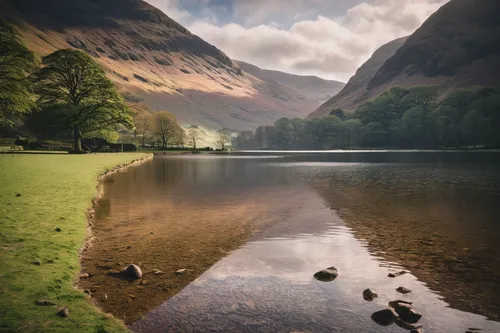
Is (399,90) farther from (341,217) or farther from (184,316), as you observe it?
(184,316)

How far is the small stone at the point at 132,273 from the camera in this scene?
424 inches

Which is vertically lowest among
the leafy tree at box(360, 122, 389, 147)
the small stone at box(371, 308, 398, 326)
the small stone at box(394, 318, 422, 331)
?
the small stone at box(394, 318, 422, 331)

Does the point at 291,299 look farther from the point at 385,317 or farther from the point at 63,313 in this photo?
the point at 63,313

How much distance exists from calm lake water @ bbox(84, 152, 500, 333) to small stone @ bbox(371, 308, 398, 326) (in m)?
0.21

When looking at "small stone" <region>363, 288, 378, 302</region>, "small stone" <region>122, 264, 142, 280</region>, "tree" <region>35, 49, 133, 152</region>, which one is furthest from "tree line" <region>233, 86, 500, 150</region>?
"small stone" <region>122, 264, 142, 280</region>

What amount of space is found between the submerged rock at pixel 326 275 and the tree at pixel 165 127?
156m

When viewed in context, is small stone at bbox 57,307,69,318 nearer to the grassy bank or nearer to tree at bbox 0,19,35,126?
the grassy bank

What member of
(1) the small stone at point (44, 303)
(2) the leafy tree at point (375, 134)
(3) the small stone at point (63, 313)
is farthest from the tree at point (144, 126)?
(3) the small stone at point (63, 313)

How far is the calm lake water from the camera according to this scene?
8.48 m

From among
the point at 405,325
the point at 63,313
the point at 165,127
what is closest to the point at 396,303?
the point at 405,325

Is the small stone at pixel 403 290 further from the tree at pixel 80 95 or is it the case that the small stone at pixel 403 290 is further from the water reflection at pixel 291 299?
the tree at pixel 80 95

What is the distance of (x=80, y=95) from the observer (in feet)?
268

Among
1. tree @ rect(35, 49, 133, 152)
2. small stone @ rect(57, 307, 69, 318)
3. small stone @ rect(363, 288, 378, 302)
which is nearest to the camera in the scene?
small stone @ rect(57, 307, 69, 318)

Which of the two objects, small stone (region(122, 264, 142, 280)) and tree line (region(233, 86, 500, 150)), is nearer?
small stone (region(122, 264, 142, 280))
